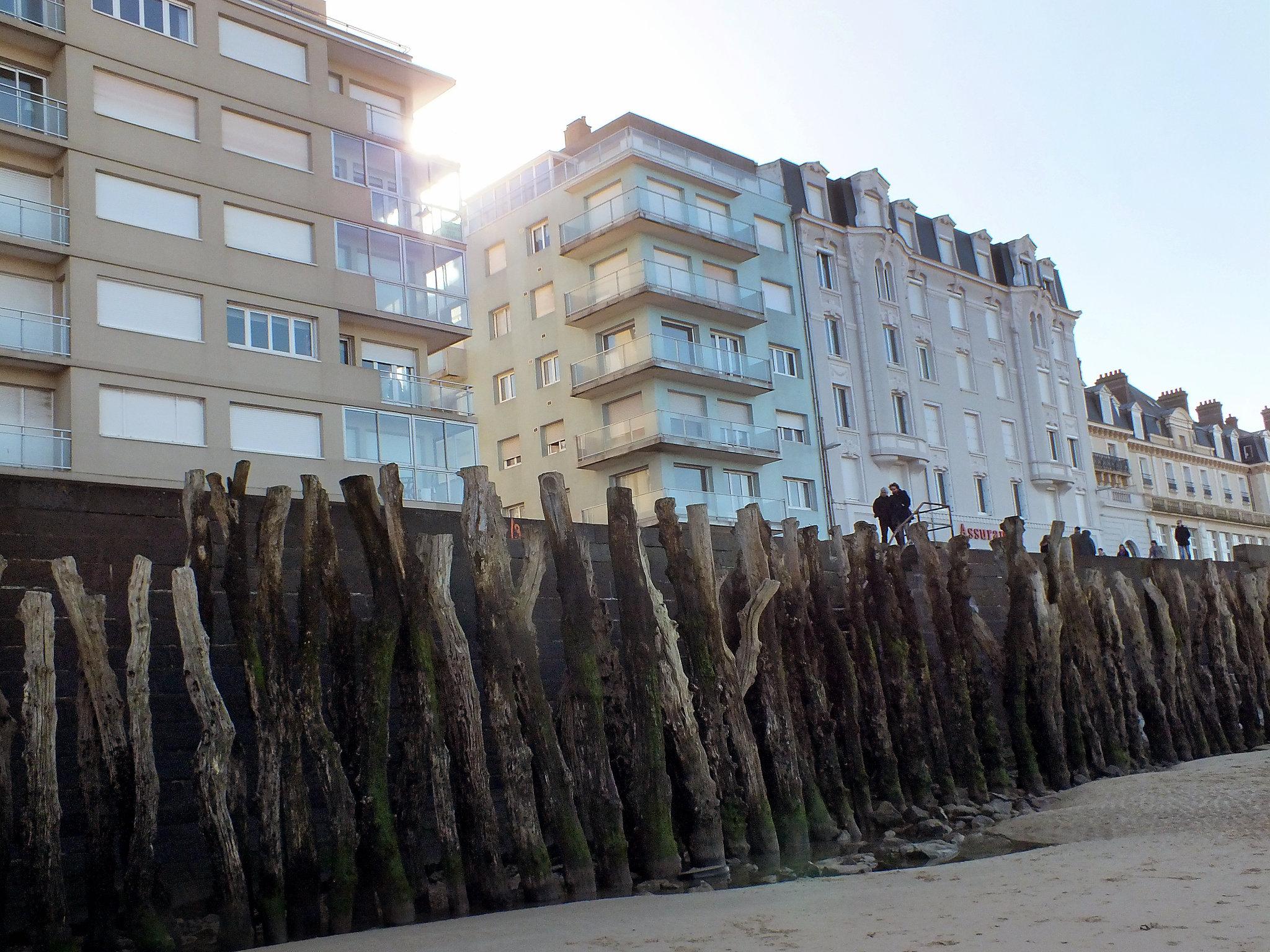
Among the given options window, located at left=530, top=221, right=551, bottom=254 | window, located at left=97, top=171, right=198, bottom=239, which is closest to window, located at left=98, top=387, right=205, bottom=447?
window, located at left=97, top=171, right=198, bottom=239

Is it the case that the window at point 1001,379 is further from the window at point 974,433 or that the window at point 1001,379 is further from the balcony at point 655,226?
the balcony at point 655,226

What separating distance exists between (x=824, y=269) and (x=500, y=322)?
11742mm

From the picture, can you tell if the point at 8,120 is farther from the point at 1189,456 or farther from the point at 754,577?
the point at 1189,456

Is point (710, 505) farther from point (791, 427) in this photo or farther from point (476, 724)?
point (476, 724)

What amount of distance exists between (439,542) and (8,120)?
19.3 metres

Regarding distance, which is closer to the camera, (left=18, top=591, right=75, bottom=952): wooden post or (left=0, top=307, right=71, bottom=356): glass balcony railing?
(left=18, top=591, right=75, bottom=952): wooden post

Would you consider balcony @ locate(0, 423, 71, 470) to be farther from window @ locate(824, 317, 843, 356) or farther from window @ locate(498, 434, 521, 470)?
window @ locate(824, 317, 843, 356)

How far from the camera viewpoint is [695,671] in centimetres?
1206

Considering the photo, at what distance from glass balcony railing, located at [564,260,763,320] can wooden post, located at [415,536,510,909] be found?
28.4 meters

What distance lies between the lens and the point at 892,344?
150ft

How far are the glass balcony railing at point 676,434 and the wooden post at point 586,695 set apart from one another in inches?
988

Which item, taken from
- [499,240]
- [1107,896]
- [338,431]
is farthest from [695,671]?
[499,240]

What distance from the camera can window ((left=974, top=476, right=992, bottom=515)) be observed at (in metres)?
47.4

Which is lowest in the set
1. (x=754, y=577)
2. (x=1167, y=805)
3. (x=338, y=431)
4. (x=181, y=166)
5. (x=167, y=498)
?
(x=1167, y=805)
